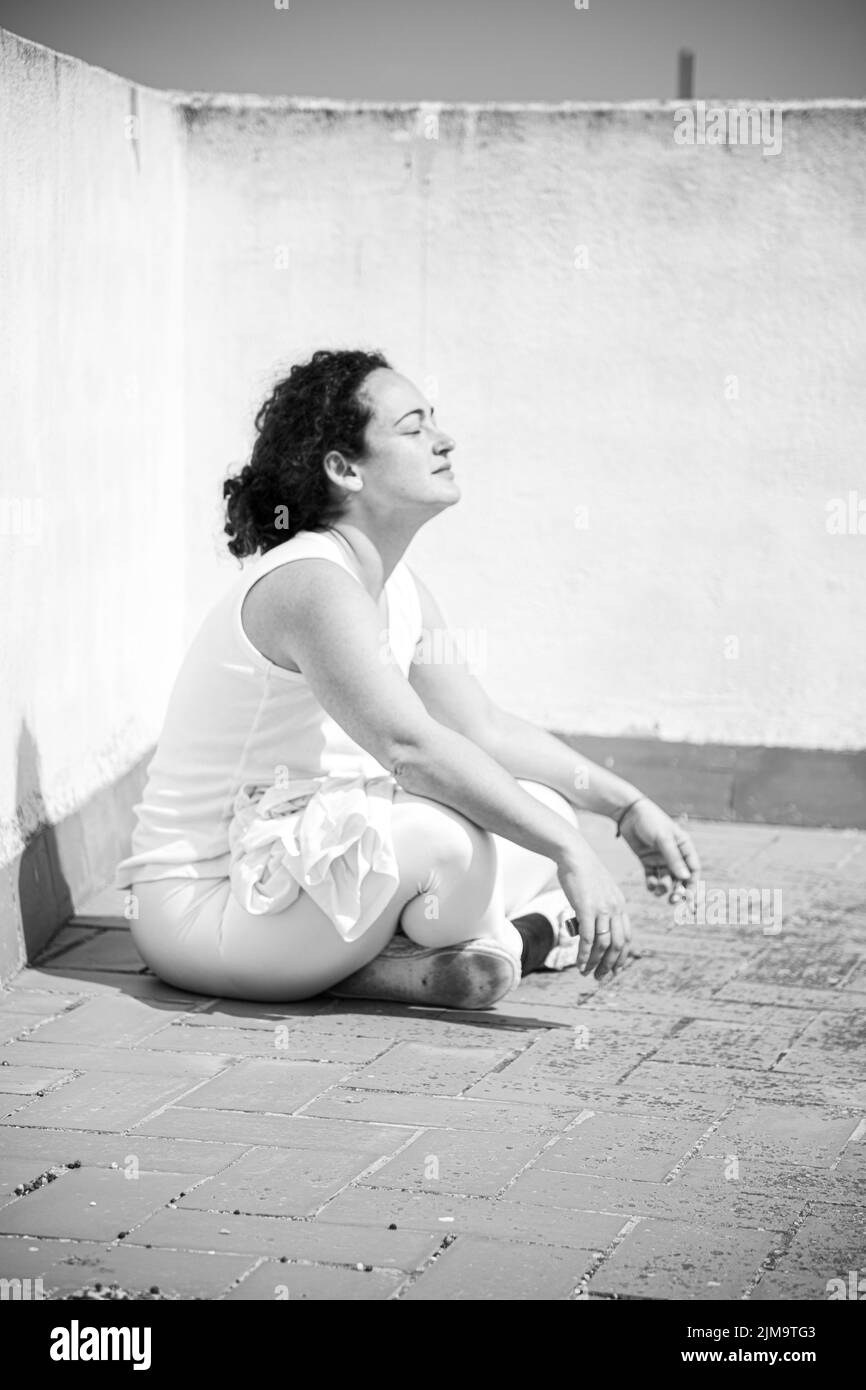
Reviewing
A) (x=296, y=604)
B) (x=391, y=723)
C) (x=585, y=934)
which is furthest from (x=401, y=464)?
(x=585, y=934)

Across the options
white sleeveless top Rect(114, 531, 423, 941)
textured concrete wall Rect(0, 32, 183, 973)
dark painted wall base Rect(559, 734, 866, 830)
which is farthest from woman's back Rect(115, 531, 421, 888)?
dark painted wall base Rect(559, 734, 866, 830)

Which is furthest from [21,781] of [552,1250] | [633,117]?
[633,117]

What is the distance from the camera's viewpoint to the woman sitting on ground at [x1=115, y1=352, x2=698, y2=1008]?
336cm

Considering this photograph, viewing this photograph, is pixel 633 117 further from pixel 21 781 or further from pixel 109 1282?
pixel 109 1282

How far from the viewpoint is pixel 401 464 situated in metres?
3.65

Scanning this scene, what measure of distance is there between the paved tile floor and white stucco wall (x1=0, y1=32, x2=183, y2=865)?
0.62m

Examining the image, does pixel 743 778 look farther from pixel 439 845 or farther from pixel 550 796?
pixel 439 845

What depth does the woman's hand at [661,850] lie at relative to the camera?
11.8 feet

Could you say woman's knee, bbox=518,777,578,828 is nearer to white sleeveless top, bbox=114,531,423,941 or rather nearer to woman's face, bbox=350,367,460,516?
white sleeveless top, bbox=114,531,423,941

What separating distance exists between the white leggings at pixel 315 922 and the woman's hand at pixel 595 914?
25 centimetres

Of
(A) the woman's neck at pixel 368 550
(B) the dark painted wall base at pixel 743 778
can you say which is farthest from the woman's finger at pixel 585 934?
(B) the dark painted wall base at pixel 743 778

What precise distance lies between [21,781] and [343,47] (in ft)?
54.7

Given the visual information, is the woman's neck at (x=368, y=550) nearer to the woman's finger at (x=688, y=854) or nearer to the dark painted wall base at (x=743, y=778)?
the woman's finger at (x=688, y=854)

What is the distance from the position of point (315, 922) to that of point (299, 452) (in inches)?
39.7
